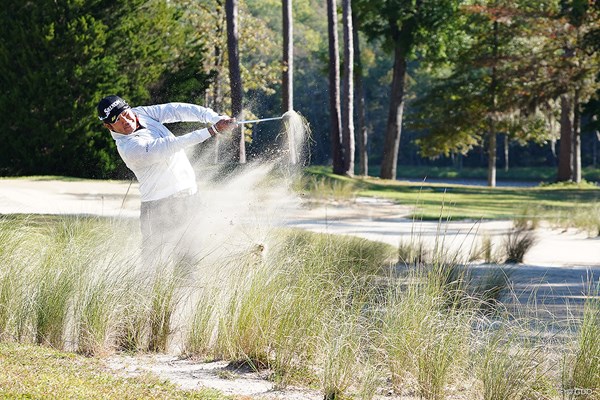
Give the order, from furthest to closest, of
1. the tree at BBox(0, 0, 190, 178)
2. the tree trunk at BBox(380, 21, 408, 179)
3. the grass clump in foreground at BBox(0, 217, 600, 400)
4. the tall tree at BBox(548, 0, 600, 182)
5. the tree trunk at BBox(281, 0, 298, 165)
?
1. the tree trunk at BBox(380, 21, 408, 179)
2. the tall tree at BBox(548, 0, 600, 182)
3. the tree trunk at BBox(281, 0, 298, 165)
4. the tree at BBox(0, 0, 190, 178)
5. the grass clump in foreground at BBox(0, 217, 600, 400)

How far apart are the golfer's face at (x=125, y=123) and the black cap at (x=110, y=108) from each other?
0.04 meters

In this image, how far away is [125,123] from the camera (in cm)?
785

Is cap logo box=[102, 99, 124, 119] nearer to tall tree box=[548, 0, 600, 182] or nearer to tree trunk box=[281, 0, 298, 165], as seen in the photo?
tree trunk box=[281, 0, 298, 165]

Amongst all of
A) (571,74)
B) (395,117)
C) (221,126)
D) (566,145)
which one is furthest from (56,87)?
(566,145)

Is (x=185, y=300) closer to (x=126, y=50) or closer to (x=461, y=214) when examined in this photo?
(x=461, y=214)

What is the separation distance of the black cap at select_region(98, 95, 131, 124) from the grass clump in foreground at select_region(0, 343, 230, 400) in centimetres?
212

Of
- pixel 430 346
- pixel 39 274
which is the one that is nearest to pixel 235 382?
pixel 430 346

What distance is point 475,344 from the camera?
640cm

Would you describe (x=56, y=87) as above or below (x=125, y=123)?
above

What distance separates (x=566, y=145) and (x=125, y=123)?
39076 millimetres

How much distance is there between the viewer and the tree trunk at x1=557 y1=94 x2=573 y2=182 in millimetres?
44688


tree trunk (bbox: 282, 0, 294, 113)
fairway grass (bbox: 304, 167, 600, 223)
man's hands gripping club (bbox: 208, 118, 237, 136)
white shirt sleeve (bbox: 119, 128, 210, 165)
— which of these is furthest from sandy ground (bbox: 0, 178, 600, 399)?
tree trunk (bbox: 282, 0, 294, 113)

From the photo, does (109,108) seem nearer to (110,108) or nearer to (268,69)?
(110,108)

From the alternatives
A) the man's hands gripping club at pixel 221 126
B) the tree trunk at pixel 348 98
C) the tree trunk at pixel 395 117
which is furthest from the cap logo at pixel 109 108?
the tree trunk at pixel 395 117
